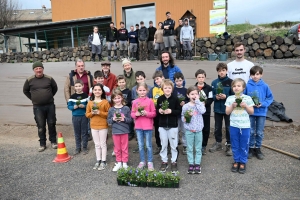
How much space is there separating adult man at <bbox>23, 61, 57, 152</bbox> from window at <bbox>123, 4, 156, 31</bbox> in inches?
573

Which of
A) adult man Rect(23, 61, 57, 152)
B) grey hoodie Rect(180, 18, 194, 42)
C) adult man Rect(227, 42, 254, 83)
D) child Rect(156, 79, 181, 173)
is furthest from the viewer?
grey hoodie Rect(180, 18, 194, 42)

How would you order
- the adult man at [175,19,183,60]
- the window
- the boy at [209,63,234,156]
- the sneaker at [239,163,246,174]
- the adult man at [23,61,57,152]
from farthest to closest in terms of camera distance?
the window, the adult man at [175,19,183,60], the adult man at [23,61,57,152], the boy at [209,63,234,156], the sneaker at [239,163,246,174]

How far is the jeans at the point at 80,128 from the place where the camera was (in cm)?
552

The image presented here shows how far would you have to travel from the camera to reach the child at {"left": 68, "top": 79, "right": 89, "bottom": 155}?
5410 millimetres

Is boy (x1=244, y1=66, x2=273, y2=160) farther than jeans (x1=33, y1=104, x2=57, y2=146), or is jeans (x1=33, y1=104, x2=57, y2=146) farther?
jeans (x1=33, y1=104, x2=57, y2=146)

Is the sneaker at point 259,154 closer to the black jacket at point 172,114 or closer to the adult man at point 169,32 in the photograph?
the black jacket at point 172,114

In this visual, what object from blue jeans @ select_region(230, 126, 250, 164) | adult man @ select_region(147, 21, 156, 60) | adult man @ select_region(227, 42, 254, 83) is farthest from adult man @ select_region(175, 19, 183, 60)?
blue jeans @ select_region(230, 126, 250, 164)

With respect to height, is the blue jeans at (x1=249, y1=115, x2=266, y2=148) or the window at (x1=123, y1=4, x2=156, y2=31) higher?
the window at (x1=123, y1=4, x2=156, y2=31)

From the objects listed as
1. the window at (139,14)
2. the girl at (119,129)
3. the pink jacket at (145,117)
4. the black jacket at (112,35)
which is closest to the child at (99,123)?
the girl at (119,129)

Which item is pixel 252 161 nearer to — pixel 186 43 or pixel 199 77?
pixel 199 77

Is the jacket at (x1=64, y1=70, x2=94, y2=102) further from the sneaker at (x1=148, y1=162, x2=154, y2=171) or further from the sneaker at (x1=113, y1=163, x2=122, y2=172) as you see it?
the sneaker at (x1=148, y1=162, x2=154, y2=171)

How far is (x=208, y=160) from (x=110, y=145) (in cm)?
236

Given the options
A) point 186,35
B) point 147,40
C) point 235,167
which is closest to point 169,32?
point 186,35

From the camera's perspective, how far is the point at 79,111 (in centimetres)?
550
